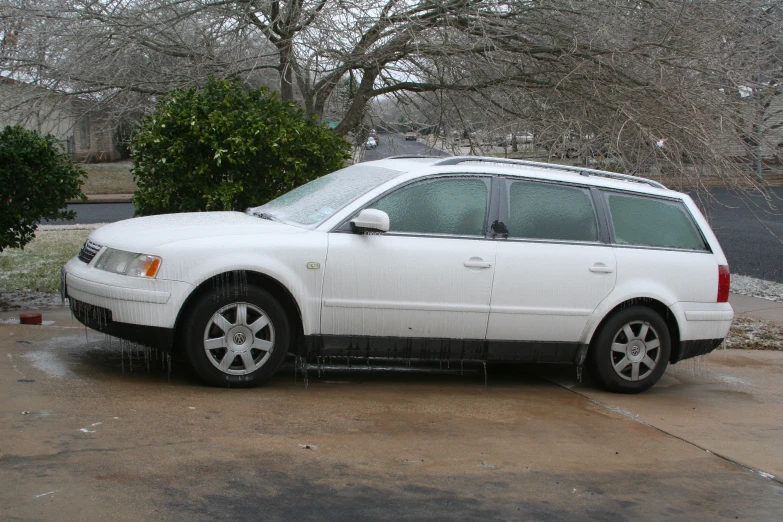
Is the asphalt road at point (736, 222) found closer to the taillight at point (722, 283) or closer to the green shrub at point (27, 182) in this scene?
the taillight at point (722, 283)

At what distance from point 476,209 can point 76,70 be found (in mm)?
5521

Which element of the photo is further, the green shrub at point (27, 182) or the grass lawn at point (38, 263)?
the grass lawn at point (38, 263)

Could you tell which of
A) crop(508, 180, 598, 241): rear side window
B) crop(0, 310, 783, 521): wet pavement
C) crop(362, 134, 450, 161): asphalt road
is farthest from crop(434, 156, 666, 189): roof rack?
crop(362, 134, 450, 161): asphalt road

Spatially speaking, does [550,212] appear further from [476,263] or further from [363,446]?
[363,446]

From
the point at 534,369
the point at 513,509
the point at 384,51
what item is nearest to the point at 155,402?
the point at 513,509

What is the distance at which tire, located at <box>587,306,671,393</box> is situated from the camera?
273 inches

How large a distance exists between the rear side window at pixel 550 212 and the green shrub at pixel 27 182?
430 centimetres

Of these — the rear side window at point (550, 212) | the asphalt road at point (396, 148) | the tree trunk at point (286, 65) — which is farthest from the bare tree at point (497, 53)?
the rear side window at point (550, 212)

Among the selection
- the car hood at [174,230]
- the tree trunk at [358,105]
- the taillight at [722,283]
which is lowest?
the taillight at [722,283]

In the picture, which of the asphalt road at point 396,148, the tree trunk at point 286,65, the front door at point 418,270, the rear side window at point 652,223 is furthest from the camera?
the asphalt road at point 396,148

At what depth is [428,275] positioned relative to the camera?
6434 millimetres

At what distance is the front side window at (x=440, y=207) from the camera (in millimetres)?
6535

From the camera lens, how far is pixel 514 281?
6.64m

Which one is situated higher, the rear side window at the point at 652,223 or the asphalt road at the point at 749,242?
the rear side window at the point at 652,223
